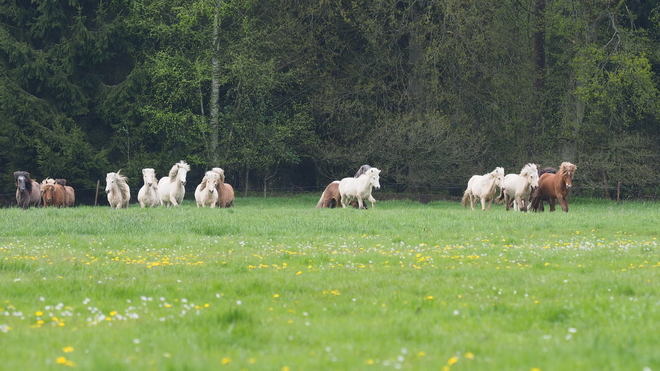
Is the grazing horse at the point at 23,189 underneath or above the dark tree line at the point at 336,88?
underneath

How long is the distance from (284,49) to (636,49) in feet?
54.4

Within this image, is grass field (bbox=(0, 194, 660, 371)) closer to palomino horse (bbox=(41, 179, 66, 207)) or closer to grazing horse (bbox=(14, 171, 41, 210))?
grazing horse (bbox=(14, 171, 41, 210))

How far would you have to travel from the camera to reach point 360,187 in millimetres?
29562

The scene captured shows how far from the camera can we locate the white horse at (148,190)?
Answer: 29406 millimetres

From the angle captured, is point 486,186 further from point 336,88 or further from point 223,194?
point 336,88

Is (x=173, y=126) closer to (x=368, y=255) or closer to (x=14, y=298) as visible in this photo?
(x=368, y=255)

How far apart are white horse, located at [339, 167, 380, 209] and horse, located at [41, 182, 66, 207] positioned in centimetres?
1102

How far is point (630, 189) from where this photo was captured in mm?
38750

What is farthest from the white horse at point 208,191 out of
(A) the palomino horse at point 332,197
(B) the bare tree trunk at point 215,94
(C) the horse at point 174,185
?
(B) the bare tree trunk at point 215,94

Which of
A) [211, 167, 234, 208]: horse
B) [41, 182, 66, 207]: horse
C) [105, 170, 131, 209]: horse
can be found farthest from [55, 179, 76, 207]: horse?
[211, 167, 234, 208]: horse

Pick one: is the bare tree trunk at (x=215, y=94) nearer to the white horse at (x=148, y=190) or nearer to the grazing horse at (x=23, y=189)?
the white horse at (x=148, y=190)

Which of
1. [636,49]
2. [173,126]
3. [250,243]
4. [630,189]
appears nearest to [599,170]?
[630,189]

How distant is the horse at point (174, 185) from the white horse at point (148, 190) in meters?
0.31

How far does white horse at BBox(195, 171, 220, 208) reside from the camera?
95.2 ft
